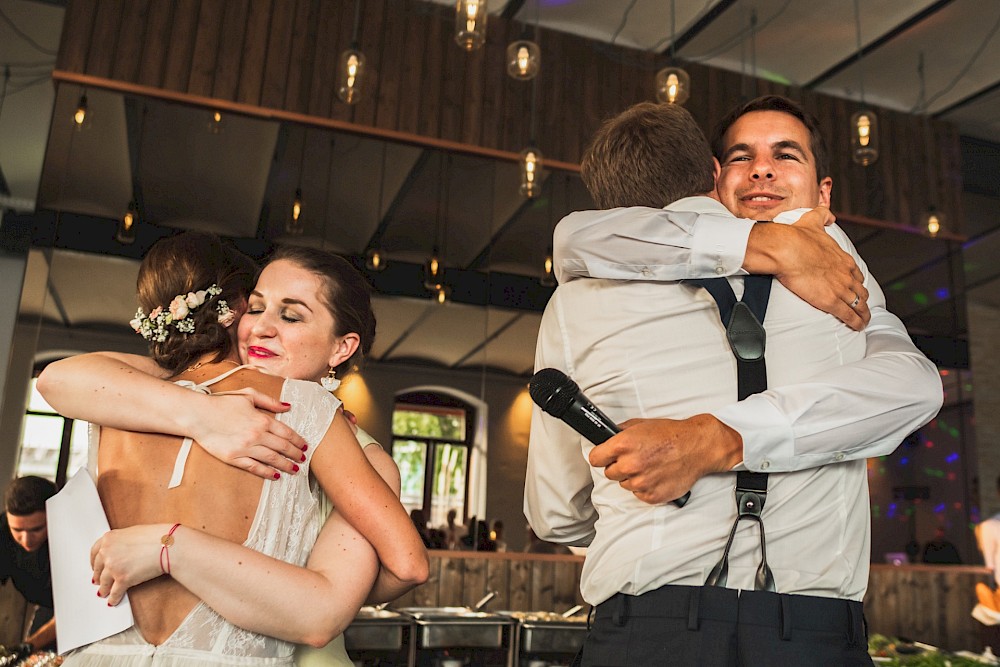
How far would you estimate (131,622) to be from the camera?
126 cm

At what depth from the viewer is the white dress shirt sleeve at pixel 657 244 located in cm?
128

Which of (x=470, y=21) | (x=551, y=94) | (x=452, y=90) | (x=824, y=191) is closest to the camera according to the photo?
(x=824, y=191)

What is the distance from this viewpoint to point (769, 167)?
1635 millimetres

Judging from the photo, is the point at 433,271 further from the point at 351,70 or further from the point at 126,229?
the point at 126,229

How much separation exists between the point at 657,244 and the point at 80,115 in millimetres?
4554

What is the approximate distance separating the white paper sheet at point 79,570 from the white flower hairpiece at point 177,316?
27 centimetres

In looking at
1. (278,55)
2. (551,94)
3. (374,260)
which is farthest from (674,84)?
(278,55)

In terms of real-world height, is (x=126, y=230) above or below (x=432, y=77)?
Result: below

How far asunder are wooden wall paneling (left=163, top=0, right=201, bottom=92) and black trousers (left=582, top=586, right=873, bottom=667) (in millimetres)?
4740

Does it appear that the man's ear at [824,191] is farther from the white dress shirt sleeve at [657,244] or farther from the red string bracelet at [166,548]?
the red string bracelet at [166,548]

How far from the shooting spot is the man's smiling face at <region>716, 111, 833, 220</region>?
162 centimetres

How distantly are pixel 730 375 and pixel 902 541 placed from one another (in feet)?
18.7

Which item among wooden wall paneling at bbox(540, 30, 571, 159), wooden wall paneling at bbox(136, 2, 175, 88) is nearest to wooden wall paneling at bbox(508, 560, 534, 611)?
wooden wall paneling at bbox(540, 30, 571, 159)

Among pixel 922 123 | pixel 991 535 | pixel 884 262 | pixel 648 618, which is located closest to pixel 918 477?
pixel 884 262
